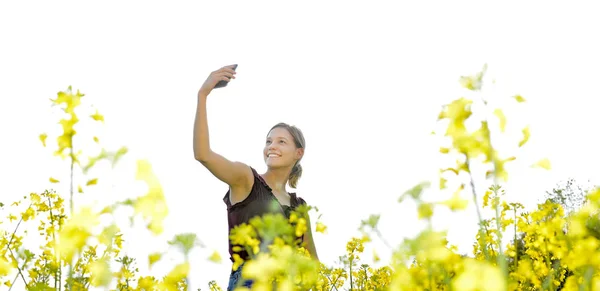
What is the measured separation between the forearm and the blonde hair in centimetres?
118

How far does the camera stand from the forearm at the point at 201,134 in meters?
4.10

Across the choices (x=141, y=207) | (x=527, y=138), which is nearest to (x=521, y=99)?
(x=527, y=138)

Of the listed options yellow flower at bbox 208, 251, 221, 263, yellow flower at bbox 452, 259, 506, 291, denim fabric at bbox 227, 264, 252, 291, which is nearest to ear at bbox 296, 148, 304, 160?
denim fabric at bbox 227, 264, 252, 291

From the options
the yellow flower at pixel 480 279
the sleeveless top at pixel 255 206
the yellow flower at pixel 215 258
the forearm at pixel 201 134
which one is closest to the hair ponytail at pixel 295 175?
the sleeveless top at pixel 255 206

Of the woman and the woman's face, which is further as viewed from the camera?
the woman's face

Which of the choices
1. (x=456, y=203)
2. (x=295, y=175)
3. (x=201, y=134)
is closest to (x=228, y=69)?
(x=201, y=134)

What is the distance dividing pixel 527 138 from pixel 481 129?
0.23 m

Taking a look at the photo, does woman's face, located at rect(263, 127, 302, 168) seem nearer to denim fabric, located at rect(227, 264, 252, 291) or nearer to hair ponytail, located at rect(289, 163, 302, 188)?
hair ponytail, located at rect(289, 163, 302, 188)

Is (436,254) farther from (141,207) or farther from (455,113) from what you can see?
(141,207)

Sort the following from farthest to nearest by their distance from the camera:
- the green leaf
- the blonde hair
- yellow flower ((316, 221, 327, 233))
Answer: the blonde hair < yellow flower ((316, 221, 327, 233)) < the green leaf

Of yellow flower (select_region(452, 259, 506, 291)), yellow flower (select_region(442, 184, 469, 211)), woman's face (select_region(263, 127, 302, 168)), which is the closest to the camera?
yellow flower (select_region(452, 259, 506, 291))

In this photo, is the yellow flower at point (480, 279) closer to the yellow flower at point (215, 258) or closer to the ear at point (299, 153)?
the yellow flower at point (215, 258)

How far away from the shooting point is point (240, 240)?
237 cm

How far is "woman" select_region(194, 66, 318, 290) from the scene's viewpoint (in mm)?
4125
